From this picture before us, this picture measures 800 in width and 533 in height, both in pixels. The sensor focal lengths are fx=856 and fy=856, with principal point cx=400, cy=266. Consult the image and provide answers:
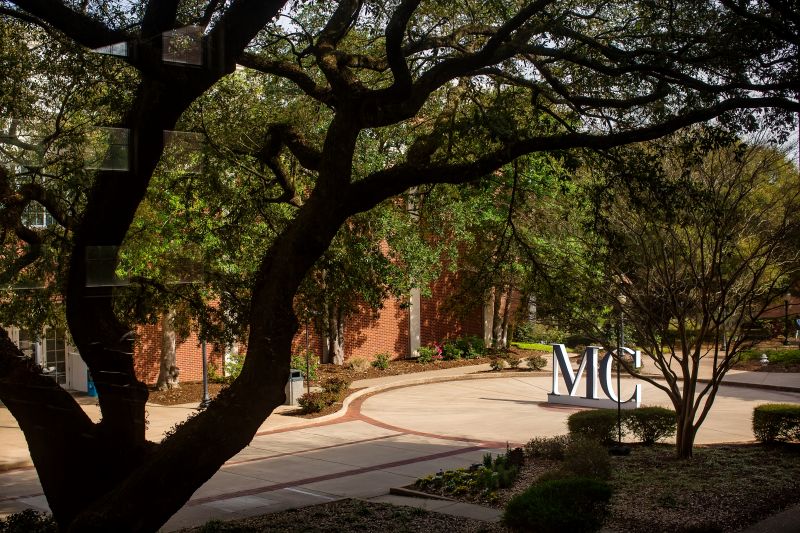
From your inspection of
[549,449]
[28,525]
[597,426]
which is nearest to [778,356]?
[597,426]

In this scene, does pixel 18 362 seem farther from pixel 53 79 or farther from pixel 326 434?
pixel 326 434

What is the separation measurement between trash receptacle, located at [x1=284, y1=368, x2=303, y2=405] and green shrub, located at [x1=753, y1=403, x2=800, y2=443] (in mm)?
11322

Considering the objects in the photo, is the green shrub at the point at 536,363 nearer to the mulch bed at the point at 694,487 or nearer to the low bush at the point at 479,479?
the mulch bed at the point at 694,487

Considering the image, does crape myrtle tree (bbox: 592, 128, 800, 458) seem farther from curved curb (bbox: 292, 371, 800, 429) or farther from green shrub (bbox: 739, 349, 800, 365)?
green shrub (bbox: 739, 349, 800, 365)

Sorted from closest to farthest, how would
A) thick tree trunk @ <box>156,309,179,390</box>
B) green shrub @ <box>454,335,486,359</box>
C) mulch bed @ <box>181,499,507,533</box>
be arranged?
mulch bed @ <box>181,499,507,533</box>
thick tree trunk @ <box>156,309,179,390</box>
green shrub @ <box>454,335,486,359</box>

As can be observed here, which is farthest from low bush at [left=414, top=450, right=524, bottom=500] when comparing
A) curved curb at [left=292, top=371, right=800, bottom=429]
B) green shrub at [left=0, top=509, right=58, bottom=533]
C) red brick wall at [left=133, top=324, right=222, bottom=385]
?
red brick wall at [left=133, top=324, right=222, bottom=385]

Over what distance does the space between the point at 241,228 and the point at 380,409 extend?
12.2 meters

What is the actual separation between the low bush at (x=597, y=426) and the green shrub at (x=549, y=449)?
66 centimetres

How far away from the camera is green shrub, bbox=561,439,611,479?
36.2 ft

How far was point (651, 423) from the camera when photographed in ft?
47.3

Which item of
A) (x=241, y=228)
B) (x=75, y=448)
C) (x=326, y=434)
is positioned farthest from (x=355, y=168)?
(x=75, y=448)

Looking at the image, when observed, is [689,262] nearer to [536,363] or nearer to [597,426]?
[597,426]

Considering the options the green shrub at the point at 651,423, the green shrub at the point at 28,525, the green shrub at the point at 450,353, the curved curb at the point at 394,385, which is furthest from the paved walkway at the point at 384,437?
the green shrub at the point at 450,353

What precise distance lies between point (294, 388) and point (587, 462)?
12011 millimetres
